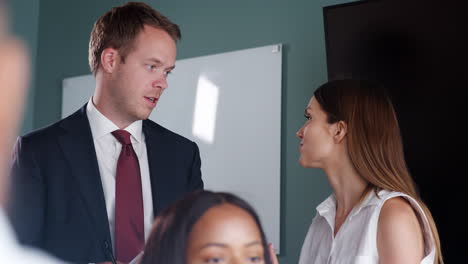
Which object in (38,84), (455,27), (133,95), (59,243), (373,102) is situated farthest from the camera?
(38,84)

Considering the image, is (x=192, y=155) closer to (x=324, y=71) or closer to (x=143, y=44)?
(x=143, y=44)

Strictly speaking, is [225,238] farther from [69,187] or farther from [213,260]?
[69,187]

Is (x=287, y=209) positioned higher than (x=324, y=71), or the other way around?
(x=324, y=71)

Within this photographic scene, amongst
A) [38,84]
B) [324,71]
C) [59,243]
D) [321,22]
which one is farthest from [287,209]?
[38,84]

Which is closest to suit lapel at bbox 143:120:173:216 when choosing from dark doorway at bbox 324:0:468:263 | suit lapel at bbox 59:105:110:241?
suit lapel at bbox 59:105:110:241

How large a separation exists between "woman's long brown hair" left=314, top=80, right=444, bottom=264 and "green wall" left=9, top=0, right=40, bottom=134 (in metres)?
2.67

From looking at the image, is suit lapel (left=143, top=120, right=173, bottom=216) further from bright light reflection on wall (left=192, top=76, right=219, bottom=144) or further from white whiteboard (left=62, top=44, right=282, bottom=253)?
bright light reflection on wall (left=192, top=76, right=219, bottom=144)

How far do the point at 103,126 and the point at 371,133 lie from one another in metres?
0.82

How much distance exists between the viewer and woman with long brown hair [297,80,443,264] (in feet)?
5.22

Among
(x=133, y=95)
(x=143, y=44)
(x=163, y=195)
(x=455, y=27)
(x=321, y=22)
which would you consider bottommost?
(x=163, y=195)

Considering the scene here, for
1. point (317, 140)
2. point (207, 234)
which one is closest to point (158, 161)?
point (317, 140)

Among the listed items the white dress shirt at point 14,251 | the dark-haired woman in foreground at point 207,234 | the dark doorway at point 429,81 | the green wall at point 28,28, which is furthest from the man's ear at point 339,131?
the green wall at point 28,28

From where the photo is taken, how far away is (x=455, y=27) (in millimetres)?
2008

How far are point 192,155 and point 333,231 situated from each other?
57cm
